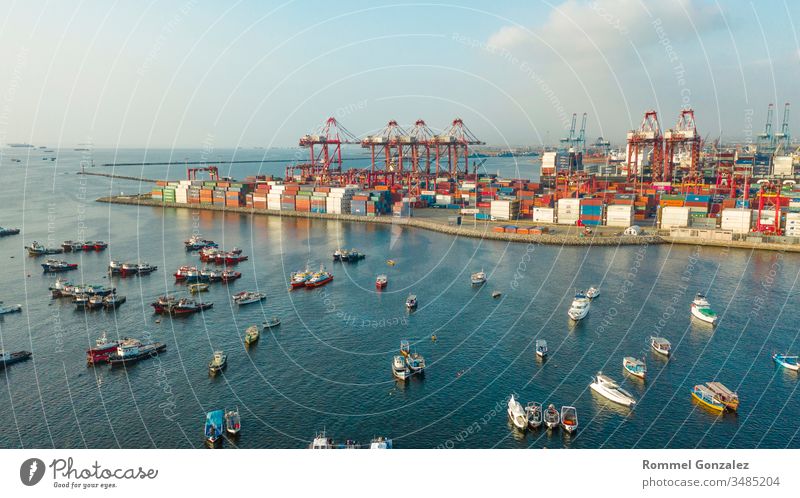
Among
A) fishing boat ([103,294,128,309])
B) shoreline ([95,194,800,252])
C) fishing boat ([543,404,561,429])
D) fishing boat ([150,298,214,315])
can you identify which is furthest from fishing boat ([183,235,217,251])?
fishing boat ([543,404,561,429])

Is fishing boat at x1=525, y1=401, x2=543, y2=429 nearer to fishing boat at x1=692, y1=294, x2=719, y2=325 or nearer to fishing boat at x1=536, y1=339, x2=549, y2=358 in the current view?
fishing boat at x1=536, y1=339, x2=549, y2=358

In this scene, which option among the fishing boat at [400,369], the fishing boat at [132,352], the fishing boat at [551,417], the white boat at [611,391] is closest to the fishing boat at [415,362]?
the fishing boat at [400,369]

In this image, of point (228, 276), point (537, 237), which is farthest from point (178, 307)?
point (537, 237)

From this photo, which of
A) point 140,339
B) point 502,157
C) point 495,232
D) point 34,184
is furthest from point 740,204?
point 502,157

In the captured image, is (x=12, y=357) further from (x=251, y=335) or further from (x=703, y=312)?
(x=703, y=312)

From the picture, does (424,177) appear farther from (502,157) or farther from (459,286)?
(502,157)

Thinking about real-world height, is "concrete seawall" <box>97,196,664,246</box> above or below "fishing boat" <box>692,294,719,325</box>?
above

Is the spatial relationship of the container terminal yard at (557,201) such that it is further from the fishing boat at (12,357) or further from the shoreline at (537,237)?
the fishing boat at (12,357)
